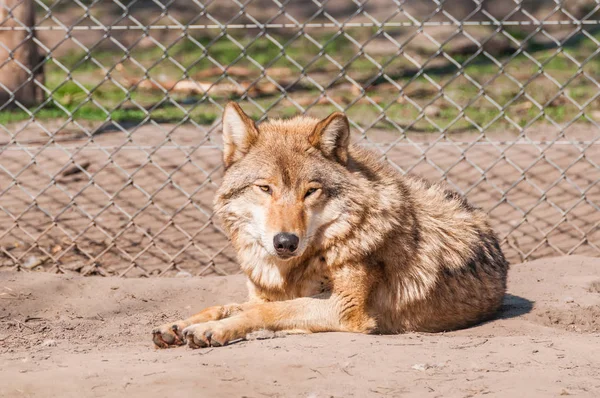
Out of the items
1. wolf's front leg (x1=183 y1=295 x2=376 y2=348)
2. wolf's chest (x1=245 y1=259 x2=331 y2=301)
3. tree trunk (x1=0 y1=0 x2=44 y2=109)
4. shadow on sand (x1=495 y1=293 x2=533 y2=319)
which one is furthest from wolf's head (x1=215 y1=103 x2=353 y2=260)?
tree trunk (x1=0 y1=0 x2=44 y2=109)

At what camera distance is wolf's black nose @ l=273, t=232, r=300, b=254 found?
3.84 m

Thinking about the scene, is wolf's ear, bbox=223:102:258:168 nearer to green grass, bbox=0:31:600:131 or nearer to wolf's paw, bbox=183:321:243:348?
wolf's paw, bbox=183:321:243:348

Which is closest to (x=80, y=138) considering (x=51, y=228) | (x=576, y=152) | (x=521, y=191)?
(x=51, y=228)

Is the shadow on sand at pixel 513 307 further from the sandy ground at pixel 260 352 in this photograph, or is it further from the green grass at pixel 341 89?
the green grass at pixel 341 89

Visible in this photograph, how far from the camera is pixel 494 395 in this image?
3.04 meters

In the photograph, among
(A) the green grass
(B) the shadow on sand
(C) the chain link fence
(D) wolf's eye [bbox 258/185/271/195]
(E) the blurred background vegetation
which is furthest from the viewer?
(A) the green grass

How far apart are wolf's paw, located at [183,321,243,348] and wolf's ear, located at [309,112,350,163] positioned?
3.39ft

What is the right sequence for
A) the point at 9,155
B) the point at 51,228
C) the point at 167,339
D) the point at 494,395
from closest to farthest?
the point at 494,395
the point at 167,339
the point at 51,228
the point at 9,155

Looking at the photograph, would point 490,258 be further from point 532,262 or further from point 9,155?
point 9,155

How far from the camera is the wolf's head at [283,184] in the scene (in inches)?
156

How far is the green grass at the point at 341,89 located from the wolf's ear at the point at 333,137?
103 inches

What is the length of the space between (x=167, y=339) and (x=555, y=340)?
1.83m

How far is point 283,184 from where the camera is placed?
404 cm

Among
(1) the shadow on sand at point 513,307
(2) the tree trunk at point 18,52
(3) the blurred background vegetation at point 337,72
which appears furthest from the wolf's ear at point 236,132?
(2) the tree trunk at point 18,52
